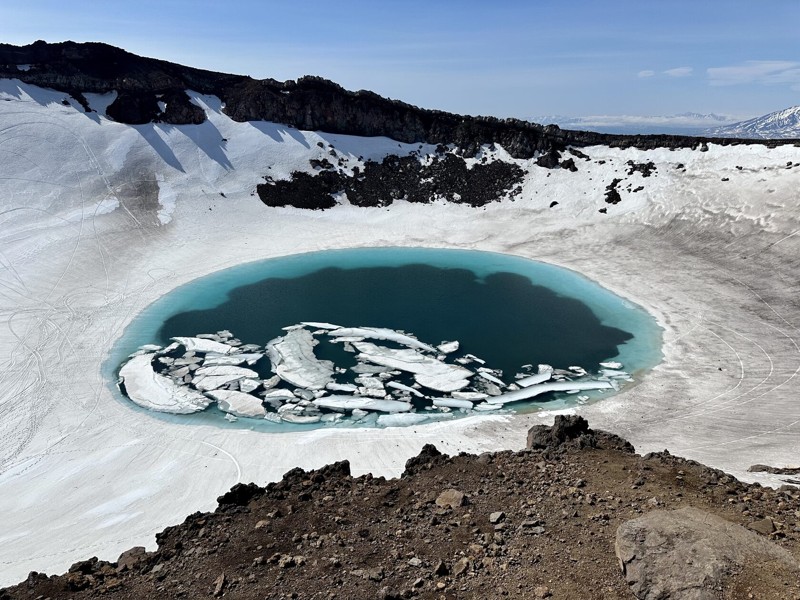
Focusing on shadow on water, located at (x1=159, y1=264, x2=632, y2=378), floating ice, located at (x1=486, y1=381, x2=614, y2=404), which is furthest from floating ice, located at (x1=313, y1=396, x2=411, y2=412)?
shadow on water, located at (x1=159, y1=264, x2=632, y2=378)

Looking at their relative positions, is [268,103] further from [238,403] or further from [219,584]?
[219,584]

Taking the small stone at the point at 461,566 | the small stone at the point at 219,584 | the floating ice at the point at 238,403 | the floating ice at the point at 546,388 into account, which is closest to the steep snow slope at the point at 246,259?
the floating ice at the point at 546,388

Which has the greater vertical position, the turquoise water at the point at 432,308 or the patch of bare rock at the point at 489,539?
the patch of bare rock at the point at 489,539

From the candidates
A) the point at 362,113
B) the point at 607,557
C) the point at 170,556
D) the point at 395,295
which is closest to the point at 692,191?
the point at 395,295

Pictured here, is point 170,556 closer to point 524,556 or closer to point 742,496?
point 524,556

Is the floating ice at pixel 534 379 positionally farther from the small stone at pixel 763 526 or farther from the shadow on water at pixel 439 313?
the small stone at pixel 763 526
